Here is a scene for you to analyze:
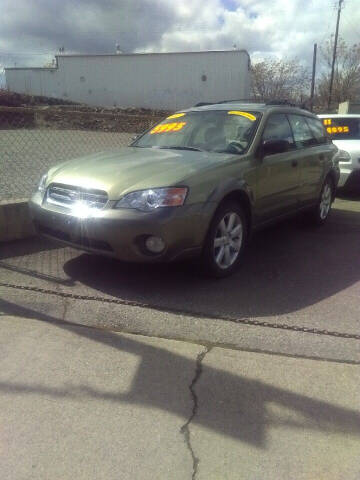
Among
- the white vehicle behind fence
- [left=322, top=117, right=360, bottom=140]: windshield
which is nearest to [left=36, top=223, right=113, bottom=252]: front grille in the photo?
the white vehicle behind fence

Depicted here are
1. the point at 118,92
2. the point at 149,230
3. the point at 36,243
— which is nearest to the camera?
the point at 149,230

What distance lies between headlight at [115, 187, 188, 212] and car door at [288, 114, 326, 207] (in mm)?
2395

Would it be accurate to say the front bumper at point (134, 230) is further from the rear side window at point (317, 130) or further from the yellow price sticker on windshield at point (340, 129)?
the yellow price sticker on windshield at point (340, 129)

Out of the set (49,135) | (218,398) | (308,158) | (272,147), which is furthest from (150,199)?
(49,135)

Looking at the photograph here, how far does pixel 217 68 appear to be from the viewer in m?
49.0

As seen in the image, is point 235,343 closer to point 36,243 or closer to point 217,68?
point 36,243

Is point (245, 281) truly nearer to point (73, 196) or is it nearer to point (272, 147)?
point (272, 147)

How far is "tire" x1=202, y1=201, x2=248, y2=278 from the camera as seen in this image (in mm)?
4336

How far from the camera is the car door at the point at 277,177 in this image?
199 inches

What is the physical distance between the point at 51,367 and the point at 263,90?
165 feet

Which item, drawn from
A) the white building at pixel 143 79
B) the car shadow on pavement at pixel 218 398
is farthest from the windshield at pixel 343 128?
the white building at pixel 143 79

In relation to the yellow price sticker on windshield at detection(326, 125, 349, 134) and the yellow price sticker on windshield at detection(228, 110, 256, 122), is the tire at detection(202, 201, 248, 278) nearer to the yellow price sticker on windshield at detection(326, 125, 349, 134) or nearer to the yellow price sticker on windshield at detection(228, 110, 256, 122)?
the yellow price sticker on windshield at detection(228, 110, 256, 122)

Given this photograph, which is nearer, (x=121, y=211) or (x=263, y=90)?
(x=121, y=211)

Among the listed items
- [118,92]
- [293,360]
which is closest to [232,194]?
[293,360]
